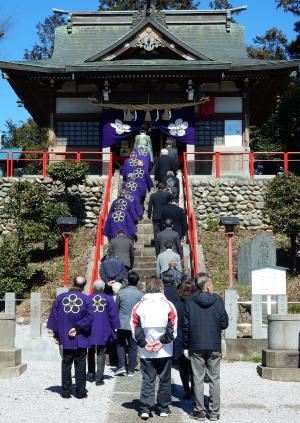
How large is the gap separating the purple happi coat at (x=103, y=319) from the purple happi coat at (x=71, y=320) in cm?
92

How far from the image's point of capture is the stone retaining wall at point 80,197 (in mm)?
22094

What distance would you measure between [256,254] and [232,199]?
5.10 meters

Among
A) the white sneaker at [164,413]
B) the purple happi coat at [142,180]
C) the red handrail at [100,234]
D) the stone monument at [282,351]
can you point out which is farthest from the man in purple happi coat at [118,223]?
the white sneaker at [164,413]

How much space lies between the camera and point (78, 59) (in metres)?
26.8

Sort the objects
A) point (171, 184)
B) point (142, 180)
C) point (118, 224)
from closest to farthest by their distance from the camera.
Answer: point (118, 224), point (171, 184), point (142, 180)

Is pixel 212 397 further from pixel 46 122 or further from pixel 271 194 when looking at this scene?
pixel 46 122

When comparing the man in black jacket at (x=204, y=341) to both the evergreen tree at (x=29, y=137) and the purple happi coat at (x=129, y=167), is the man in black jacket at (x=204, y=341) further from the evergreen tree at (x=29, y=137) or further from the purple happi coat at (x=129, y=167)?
the evergreen tree at (x=29, y=137)

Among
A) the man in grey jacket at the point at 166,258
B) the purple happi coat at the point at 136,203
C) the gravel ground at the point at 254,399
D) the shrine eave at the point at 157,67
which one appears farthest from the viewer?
the shrine eave at the point at 157,67

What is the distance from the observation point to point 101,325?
9758mm

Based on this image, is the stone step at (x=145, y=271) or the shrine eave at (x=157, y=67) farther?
the shrine eave at (x=157, y=67)

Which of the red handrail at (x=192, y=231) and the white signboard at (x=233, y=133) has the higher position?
the white signboard at (x=233, y=133)

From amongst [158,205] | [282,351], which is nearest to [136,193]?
[158,205]

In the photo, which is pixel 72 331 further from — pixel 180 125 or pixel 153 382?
pixel 180 125

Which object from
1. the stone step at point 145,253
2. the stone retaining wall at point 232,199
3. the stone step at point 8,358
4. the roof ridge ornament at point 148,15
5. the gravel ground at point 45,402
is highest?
the roof ridge ornament at point 148,15
